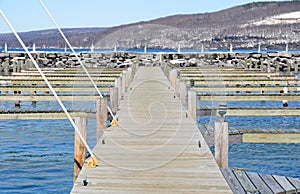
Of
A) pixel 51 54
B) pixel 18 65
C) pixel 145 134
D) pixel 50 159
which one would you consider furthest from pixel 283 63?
pixel 145 134

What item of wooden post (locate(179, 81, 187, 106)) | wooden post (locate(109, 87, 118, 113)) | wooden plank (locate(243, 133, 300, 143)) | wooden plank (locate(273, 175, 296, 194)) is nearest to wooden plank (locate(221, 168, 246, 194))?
wooden plank (locate(273, 175, 296, 194))

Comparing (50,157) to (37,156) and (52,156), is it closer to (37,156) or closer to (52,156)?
(52,156)

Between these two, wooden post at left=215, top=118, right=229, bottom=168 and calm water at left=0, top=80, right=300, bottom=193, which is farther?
calm water at left=0, top=80, right=300, bottom=193

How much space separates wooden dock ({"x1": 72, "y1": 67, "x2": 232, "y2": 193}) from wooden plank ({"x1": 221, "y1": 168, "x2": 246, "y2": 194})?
32cm

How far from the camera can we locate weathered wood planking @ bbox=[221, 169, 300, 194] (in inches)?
299

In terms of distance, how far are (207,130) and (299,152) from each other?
17.1 ft

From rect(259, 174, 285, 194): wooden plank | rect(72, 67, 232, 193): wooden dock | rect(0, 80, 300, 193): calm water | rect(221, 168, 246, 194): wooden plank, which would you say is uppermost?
rect(72, 67, 232, 193): wooden dock

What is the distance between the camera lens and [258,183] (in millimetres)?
7953

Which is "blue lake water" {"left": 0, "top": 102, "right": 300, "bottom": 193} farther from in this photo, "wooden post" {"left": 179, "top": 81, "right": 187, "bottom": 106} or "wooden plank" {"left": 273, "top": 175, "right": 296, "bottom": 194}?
"wooden plank" {"left": 273, "top": 175, "right": 296, "bottom": 194}

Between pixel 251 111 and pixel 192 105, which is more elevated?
pixel 192 105

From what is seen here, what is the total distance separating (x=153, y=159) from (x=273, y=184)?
1.62 metres

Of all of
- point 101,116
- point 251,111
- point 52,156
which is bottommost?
point 52,156

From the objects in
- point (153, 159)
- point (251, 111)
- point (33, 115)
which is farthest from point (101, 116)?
point (251, 111)

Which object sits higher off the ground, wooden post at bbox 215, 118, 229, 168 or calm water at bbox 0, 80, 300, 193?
wooden post at bbox 215, 118, 229, 168
